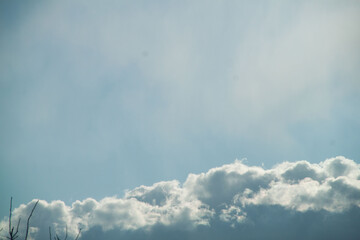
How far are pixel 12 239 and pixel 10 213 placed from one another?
2191 millimetres

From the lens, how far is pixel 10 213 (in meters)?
19.6

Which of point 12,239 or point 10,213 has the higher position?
point 10,213

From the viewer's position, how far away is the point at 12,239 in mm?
19688
